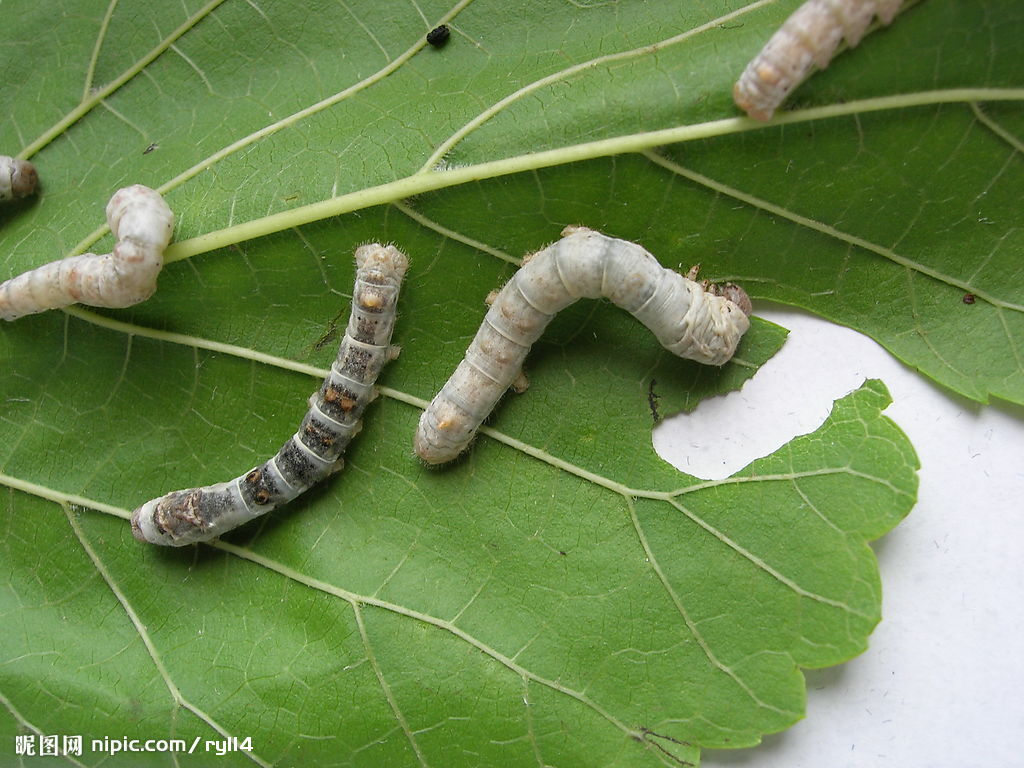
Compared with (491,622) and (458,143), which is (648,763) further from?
(458,143)

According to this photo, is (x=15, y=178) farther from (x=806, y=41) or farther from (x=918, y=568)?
(x=918, y=568)

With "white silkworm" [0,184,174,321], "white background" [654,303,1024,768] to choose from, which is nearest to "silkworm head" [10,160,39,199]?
"white silkworm" [0,184,174,321]

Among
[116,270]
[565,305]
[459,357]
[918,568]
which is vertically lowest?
[918,568]

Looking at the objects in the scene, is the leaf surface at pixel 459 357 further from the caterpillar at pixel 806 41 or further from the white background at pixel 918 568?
the white background at pixel 918 568

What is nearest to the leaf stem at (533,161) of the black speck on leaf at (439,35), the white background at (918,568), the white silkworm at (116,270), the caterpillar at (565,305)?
the white silkworm at (116,270)

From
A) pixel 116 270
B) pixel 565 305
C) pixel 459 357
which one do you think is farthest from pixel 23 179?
pixel 565 305

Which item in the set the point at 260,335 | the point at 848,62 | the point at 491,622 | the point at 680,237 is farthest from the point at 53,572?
the point at 848,62
